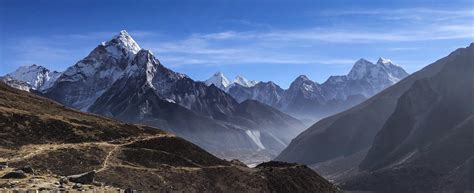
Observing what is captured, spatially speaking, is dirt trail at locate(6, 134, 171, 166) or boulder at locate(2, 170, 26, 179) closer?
boulder at locate(2, 170, 26, 179)

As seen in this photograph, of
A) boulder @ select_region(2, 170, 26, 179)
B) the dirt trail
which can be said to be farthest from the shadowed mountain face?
boulder @ select_region(2, 170, 26, 179)

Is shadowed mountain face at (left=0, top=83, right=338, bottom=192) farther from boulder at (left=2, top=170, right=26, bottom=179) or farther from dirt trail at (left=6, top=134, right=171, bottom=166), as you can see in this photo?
boulder at (left=2, top=170, right=26, bottom=179)

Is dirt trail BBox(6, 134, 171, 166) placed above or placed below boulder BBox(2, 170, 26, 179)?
above

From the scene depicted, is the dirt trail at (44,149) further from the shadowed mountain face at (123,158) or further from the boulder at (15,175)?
the boulder at (15,175)

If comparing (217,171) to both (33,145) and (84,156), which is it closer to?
(84,156)

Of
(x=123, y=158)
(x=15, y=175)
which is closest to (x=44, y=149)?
(x=123, y=158)

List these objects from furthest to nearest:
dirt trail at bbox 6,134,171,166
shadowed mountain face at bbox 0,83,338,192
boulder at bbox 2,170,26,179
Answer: shadowed mountain face at bbox 0,83,338,192 → dirt trail at bbox 6,134,171,166 → boulder at bbox 2,170,26,179

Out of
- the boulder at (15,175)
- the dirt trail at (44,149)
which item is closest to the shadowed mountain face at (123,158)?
the dirt trail at (44,149)

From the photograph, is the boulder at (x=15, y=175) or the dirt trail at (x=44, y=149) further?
the dirt trail at (x=44, y=149)

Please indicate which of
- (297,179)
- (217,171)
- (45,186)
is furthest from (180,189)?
(45,186)

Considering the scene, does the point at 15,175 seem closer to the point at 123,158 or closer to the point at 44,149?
the point at 44,149
